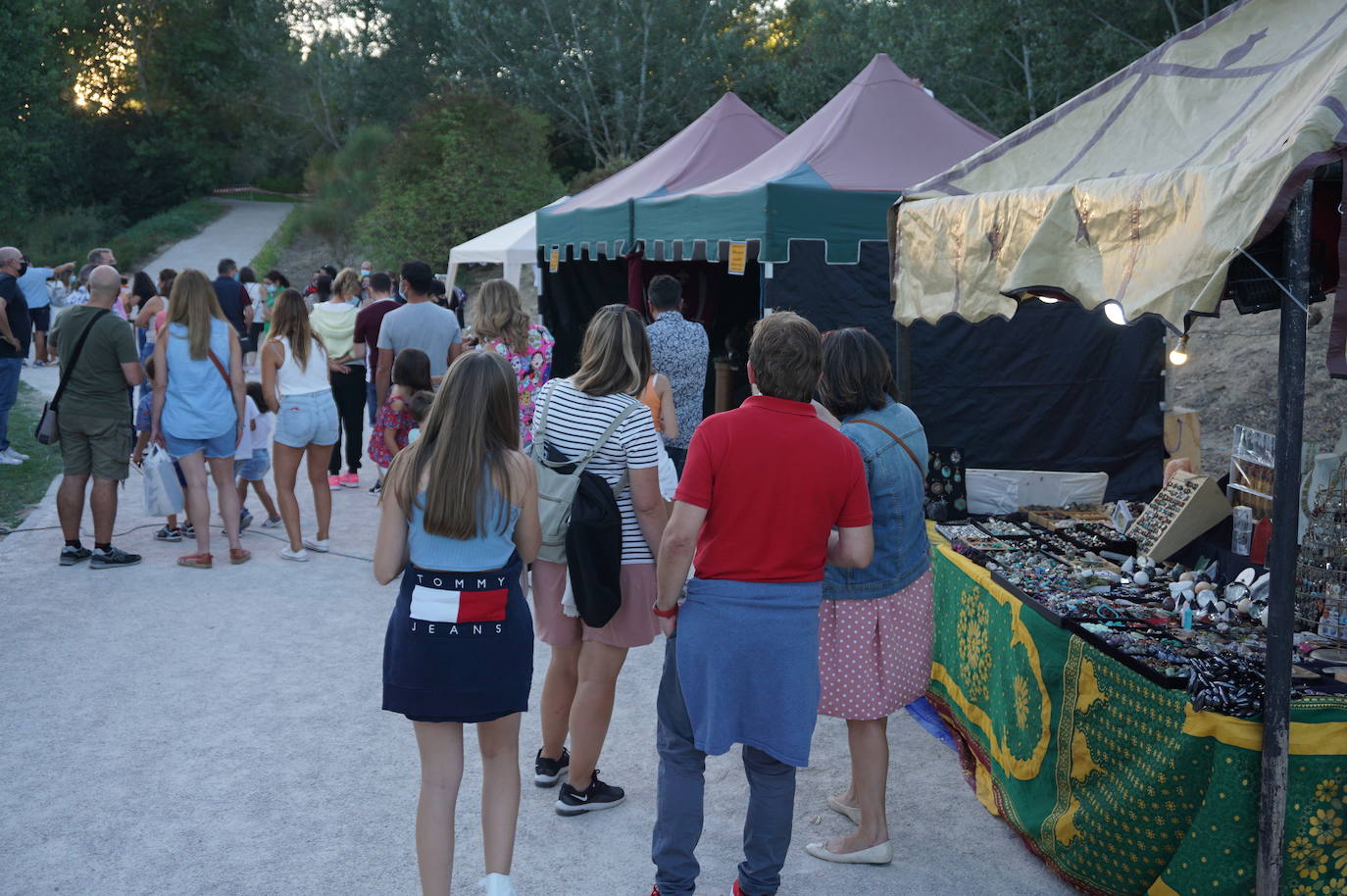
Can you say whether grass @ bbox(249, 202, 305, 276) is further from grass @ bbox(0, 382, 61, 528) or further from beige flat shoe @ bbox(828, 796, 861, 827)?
beige flat shoe @ bbox(828, 796, 861, 827)

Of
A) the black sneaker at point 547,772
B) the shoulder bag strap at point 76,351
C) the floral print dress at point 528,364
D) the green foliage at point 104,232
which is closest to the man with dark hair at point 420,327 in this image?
the floral print dress at point 528,364

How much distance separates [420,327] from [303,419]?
3.17 ft

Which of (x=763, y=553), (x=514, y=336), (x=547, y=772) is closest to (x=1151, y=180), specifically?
(x=763, y=553)

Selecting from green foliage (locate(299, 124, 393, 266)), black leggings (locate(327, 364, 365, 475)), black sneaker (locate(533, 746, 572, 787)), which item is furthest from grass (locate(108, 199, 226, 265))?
black sneaker (locate(533, 746, 572, 787))

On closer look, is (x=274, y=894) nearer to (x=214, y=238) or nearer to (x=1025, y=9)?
(x=1025, y=9)

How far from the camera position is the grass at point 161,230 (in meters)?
35.9

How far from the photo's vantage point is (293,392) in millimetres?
6648

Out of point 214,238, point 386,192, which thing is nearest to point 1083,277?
point 386,192

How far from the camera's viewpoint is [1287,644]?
108 inches

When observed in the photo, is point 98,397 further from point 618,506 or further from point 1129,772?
point 1129,772

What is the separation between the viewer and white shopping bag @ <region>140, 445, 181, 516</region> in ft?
22.3

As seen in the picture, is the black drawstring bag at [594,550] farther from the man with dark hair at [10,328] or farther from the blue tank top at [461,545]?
the man with dark hair at [10,328]

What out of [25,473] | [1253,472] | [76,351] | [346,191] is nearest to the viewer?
[1253,472]

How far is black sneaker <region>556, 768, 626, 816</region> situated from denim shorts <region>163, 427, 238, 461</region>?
3.69 meters
